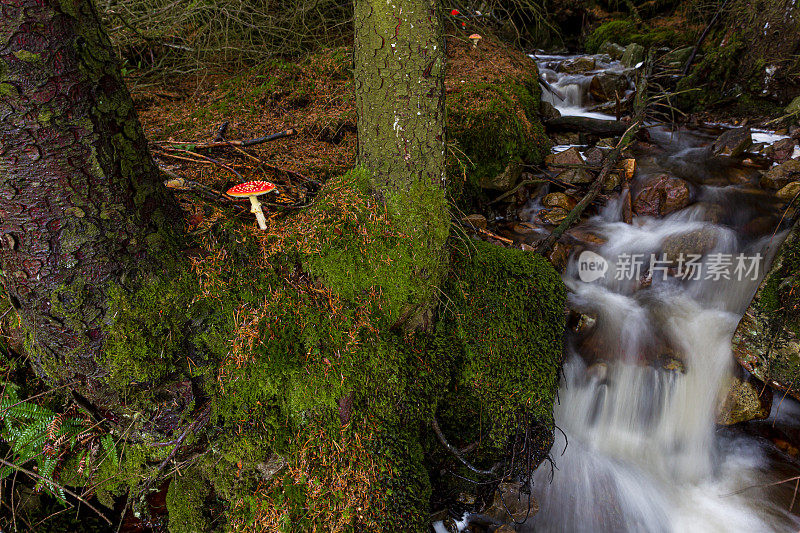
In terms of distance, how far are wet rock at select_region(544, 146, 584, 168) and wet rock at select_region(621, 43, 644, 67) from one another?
14.8ft

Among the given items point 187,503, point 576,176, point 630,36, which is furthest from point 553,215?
point 630,36

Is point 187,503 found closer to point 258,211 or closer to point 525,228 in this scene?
point 258,211

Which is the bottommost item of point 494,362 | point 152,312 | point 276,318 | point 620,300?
point 620,300

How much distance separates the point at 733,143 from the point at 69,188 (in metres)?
7.28

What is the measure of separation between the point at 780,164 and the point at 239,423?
260 inches

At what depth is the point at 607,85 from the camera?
7.34 m

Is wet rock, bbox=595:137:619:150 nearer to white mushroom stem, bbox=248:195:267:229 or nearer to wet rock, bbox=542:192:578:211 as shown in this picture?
wet rock, bbox=542:192:578:211

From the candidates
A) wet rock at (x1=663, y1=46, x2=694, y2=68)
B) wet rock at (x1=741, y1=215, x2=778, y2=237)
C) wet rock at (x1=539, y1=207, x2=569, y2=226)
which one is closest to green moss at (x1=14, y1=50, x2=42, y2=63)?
wet rock at (x1=539, y1=207, x2=569, y2=226)

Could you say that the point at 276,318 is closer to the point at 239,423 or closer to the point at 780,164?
the point at 239,423

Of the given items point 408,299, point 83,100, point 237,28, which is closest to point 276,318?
point 408,299

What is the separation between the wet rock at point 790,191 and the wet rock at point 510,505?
449 cm

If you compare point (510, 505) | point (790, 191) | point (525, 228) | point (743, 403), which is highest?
point (790, 191)

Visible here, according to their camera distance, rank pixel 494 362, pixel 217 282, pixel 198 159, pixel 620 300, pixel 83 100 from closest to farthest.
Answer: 1. pixel 83 100
2. pixel 217 282
3. pixel 494 362
4. pixel 198 159
5. pixel 620 300

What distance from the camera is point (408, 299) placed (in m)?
2.48
